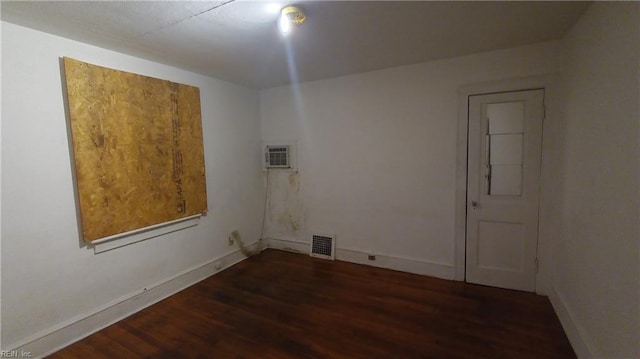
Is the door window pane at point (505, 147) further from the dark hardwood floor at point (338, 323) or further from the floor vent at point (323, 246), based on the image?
the floor vent at point (323, 246)

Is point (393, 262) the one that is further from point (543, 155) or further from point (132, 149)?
point (132, 149)

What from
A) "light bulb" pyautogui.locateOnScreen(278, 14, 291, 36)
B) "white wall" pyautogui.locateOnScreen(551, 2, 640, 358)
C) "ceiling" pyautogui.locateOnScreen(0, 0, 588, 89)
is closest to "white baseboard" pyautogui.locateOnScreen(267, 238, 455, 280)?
"white wall" pyautogui.locateOnScreen(551, 2, 640, 358)

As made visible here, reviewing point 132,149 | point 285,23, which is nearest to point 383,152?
point 285,23

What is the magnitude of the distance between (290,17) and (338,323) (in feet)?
8.04

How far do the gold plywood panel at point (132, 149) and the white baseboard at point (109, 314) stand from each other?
66 centimetres

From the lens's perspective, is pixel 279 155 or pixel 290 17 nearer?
pixel 290 17

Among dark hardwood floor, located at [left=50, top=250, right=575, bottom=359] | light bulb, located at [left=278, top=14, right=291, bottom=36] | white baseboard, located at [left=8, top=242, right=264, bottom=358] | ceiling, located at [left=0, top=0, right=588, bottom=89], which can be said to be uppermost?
ceiling, located at [left=0, top=0, right=588, bottom=89]

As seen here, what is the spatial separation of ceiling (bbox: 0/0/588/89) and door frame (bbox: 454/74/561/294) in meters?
0.37

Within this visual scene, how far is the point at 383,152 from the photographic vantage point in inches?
130

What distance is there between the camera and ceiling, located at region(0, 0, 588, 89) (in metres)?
1.76

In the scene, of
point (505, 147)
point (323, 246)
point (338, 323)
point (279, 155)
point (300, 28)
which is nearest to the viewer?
point (300, 28)

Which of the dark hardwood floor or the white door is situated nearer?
the dark hardwood floor

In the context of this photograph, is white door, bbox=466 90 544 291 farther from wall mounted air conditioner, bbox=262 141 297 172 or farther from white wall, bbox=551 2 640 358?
wall mounted air conditioner, bbox=262 141 297 172

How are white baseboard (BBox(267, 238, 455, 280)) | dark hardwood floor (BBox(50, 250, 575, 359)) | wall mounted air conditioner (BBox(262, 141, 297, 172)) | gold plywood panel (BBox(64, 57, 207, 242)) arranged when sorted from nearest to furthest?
dark hardwood floor (BBox(50, 250, 575, 359))
gold plywood panel (BBox(64, 57, 207, 242))
white baseboard (BBox(267, 238, 455, 280))
wall mounted air conditioner (BBox(262, 141, 297, 172))
